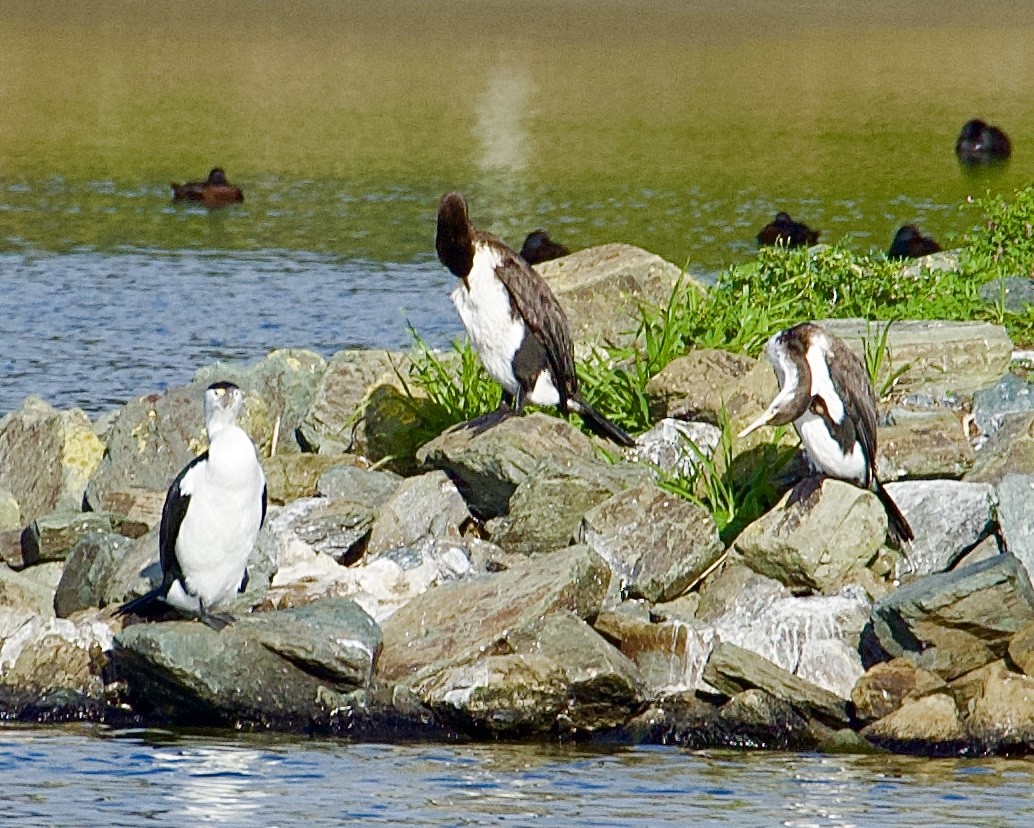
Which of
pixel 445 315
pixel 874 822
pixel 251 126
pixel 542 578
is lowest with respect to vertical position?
pixel 874 822

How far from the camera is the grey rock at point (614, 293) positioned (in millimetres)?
13992

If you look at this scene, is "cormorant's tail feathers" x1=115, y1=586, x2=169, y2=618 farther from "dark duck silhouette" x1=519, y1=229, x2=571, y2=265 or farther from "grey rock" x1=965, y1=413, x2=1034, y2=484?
"dark duck silhouette" x1=519, y1=229, x2=571, y2=265

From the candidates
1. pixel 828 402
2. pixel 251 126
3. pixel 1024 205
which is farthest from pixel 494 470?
pixel 251 126

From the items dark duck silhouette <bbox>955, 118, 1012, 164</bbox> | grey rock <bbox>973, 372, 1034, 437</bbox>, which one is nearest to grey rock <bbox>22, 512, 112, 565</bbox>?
grey rock <bbox>973, 372, 1034, 437</bbox>

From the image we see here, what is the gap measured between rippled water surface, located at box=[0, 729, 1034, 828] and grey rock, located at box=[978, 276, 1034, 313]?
5.40m

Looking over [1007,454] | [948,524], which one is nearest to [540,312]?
[948,524]

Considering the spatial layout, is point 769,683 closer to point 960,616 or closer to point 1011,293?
point 960,616

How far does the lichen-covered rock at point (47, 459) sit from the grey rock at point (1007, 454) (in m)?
5.65

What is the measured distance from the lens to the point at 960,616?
9734 millimetres

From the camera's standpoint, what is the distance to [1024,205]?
15203 mm

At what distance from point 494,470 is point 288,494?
1531 mm

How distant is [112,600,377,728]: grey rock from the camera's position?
9.88m

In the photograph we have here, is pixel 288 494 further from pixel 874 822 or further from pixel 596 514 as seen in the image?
pixel 874 822

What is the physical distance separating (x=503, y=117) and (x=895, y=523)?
28420 millimetres
